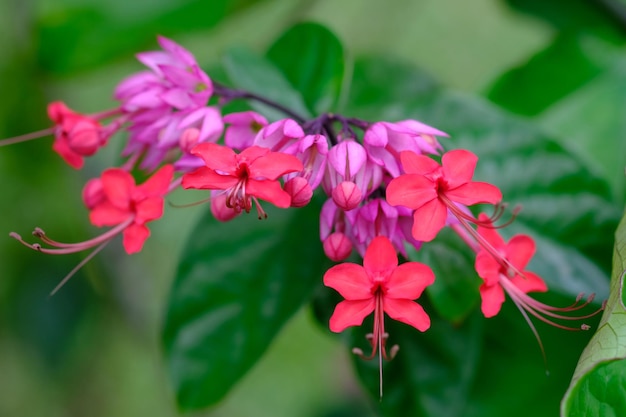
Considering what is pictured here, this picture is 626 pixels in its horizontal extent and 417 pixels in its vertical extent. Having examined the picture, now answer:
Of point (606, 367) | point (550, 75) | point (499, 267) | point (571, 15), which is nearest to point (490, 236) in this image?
point (499, 267)

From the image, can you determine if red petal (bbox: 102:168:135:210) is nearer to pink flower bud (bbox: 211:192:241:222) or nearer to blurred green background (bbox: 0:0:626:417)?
pink flower bud (bbox: 211:192:241:222)

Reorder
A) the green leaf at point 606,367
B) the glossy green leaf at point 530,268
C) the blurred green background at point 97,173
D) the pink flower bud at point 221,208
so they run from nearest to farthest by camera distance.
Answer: the green leaf at point 606,367, the pink flower bud at point 221,208, the glossy green leaf at point 530,268, the blurred green background at point 97,173

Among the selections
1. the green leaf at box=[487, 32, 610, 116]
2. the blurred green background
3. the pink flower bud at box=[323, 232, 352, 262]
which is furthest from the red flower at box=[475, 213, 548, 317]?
the green leaf at box=[487, 32, 610, 116]

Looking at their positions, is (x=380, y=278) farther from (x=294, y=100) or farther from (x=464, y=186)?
(x=294, y=100)

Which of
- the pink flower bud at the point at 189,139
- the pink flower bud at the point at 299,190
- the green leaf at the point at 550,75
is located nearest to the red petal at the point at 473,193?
the pink flower bud at the point at 299,190

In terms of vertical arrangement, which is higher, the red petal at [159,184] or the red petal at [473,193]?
the red petal at [473,193]

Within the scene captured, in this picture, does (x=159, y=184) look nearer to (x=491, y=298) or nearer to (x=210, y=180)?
(x=210, y=180)

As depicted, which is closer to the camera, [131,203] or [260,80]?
[131,203]

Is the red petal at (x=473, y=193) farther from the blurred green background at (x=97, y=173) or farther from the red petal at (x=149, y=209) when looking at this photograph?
the blurred green background at (x=97, y=173)
